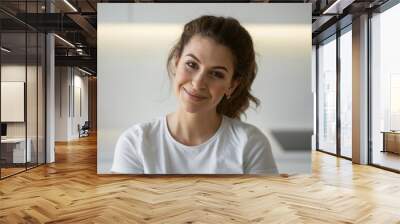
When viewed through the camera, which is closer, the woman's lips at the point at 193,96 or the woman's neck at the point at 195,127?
the woman's lips at the point at 193,96

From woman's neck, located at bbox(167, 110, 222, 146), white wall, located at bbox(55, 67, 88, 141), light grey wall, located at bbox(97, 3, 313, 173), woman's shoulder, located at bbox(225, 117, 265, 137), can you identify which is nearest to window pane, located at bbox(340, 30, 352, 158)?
light grey wall, located at bbox(97, 3, 313, 173)

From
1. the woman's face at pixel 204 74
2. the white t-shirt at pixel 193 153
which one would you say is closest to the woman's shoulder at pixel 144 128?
the white t-shirt at pixel 193 153

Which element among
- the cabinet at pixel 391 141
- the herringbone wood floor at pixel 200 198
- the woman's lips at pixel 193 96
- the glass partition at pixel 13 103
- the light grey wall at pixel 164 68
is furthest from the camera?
the cabinet at pixel 391 141

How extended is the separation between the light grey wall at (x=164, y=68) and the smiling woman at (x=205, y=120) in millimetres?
268

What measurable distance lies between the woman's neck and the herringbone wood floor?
2.45 feet

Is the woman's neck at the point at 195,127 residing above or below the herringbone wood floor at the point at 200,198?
above

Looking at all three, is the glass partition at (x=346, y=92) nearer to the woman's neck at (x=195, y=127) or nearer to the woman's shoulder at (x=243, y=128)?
the woman's shoulder at (x=243, y=128)

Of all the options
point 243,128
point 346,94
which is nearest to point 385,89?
point 346,94

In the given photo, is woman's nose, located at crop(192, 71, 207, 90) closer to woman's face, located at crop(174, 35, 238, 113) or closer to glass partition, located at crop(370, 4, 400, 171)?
woman's face, located at crop(174, 35, 238, 113)

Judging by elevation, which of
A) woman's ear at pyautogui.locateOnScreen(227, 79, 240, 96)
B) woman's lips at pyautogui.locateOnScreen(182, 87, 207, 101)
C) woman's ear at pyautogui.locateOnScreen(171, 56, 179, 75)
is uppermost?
woman's ear at pyautogui.locateOnScreen(171, 56, 179, 75)

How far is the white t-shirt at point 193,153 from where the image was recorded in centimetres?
502

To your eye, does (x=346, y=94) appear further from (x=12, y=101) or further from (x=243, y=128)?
(x=12, y=101)

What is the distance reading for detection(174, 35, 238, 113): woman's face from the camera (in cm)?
448

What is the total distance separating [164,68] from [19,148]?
344 centimetres
